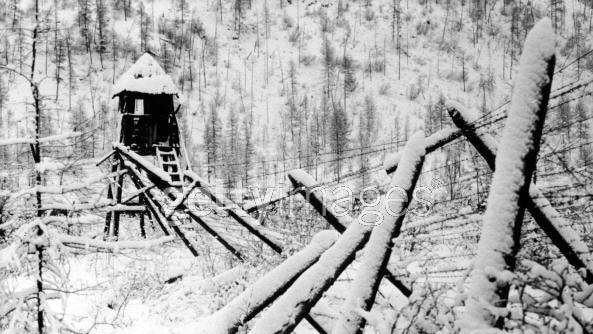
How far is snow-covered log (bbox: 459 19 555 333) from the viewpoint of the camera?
176cm

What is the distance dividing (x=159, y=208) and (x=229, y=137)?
39.9 m

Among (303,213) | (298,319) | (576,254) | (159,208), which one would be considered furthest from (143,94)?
(576,254)

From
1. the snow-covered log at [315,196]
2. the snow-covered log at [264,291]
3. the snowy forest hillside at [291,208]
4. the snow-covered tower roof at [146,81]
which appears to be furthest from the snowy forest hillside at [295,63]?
the snow-covered log at [264,291]

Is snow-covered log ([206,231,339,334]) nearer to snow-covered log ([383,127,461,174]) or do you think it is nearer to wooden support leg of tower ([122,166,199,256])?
snow-covered log ([383,127,461,174])

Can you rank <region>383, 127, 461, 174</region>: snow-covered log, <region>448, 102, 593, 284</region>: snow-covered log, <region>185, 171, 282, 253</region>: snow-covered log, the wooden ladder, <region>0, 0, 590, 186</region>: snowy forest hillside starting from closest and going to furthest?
<region>448, 102, 593, 284</region>: snow-covered log, <region>383, 127, 461, 174</region>: snow-covered log, <region>185, 171, 282, 253</region>: snow-covered log, the wooden ladder, <region>0, 0, 590, 186</region>: snowy forest hillside

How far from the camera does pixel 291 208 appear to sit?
14.5 metres

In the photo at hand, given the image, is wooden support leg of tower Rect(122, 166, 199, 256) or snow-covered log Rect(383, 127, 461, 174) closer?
snow-covered log Rect(383, 127, 461, 174)

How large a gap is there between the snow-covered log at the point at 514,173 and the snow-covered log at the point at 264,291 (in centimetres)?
131

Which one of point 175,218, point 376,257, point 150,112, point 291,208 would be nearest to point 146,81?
point 150,112

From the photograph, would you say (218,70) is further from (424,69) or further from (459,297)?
(459,297)

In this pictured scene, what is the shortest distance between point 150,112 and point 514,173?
12479mm

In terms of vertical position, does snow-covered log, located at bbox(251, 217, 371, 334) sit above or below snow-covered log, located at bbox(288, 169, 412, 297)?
below

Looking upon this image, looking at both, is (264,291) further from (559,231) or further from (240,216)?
(240,216)

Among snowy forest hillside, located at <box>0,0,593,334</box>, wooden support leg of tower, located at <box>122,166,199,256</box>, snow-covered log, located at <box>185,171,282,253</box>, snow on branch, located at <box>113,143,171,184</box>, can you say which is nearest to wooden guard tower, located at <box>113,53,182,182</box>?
snowy forest hillside, located at <box>0,0,593,334</box>
